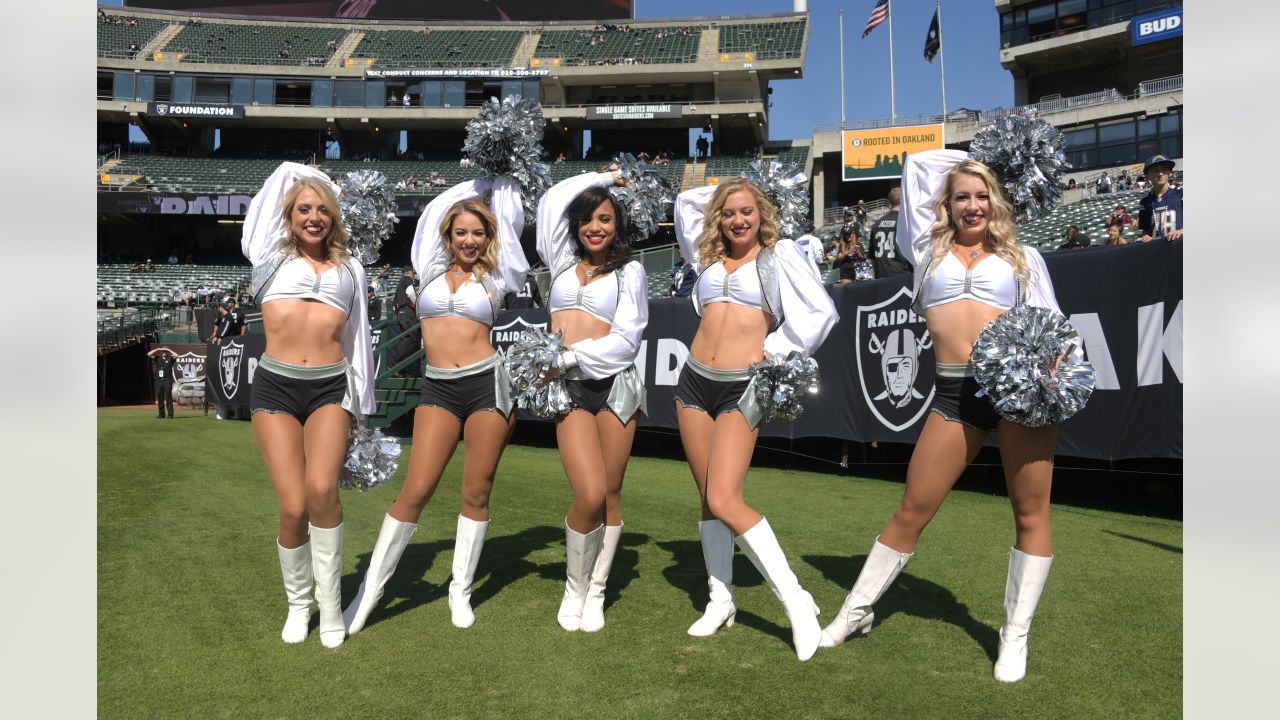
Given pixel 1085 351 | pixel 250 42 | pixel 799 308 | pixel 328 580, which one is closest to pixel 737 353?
pixel 799 308

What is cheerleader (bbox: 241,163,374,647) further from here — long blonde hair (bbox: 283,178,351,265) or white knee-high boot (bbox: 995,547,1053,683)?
white knee-high boot (bbox: 995,547,1053,683)

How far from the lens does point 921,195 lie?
3.45 m

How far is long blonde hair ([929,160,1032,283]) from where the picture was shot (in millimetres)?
3180

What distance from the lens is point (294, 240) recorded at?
11.9 feet

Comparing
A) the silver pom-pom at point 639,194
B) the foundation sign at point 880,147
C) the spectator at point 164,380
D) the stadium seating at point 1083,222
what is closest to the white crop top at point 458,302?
the silver pom-pom at point 639,194

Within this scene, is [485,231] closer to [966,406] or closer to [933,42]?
[966,406]

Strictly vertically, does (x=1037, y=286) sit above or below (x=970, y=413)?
above

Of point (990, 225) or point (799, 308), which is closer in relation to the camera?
point (990, 225)

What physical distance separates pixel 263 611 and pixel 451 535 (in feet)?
5.87

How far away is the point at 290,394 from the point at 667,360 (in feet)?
20.4

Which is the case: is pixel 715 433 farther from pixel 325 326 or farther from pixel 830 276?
pixel 830 276

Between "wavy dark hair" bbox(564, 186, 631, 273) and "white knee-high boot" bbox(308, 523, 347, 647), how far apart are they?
160cm
